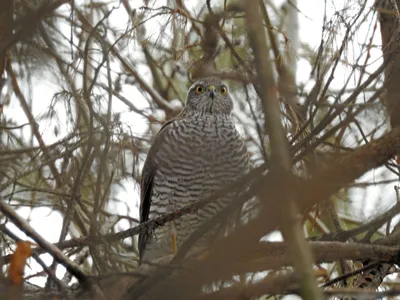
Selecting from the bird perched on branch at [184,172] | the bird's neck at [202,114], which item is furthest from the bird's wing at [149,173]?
the bird's neck at [202,114]

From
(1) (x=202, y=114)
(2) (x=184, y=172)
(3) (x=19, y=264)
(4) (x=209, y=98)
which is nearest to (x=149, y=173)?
(2) (x=184, y=172)

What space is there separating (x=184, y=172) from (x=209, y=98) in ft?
2.96

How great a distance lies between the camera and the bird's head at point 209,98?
6.41 metres

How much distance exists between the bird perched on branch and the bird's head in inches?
9.9

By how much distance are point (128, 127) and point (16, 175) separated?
0.91 m

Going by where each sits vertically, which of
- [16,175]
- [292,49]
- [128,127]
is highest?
[292,49]

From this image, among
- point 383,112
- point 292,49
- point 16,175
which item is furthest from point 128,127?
point 383,112

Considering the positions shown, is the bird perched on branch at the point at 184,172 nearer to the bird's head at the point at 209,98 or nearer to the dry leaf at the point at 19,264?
the bird's head at the point at 209,98

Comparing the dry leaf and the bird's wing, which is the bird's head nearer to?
the bird's wing

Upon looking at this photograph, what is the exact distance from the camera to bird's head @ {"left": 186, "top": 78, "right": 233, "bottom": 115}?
6414 millimetres

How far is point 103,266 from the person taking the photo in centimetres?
301

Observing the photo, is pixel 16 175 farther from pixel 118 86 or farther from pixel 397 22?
pixel 397 22

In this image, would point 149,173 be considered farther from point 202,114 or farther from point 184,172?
point 202,114

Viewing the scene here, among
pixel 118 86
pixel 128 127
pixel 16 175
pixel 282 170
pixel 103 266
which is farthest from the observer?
pixel 118 86
